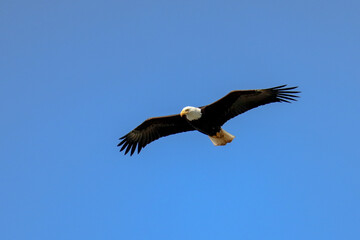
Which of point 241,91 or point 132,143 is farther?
point 132,143

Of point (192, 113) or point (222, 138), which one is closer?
point (192, 113)

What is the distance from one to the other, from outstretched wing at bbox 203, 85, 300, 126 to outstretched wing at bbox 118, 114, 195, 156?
899mm

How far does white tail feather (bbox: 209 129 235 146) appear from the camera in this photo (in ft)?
49.9

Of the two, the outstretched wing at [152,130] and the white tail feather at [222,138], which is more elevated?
the outstretched wing at [152,130]

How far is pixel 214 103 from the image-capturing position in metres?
14.7

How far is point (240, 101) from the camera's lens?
583 inches

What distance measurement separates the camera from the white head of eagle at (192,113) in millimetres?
14677

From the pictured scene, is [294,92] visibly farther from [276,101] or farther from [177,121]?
[177,121]

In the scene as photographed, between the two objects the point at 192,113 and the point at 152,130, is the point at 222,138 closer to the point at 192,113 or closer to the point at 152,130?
the point at 192,113

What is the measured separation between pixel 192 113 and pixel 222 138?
1186mm

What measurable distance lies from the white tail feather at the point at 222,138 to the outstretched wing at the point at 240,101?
1.09 feet

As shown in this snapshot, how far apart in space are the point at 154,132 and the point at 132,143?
0.71 meters

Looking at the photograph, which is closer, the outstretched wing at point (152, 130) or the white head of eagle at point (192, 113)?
the white head of eagle at point (192, 113)

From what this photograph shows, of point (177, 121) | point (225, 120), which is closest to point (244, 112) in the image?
point (225, 120)
